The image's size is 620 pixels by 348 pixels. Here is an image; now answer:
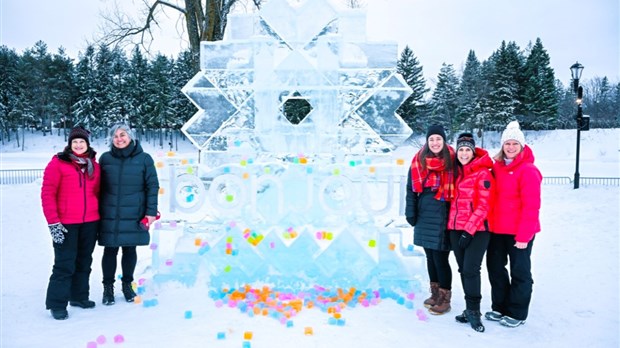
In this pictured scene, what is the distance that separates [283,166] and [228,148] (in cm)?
80

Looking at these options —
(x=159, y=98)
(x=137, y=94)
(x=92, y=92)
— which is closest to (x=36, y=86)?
(x=92, y=92)

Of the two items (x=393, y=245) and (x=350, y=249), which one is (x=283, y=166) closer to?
(x=350, y=249)

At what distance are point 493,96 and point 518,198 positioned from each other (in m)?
32.0

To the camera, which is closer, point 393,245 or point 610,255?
point 393,245

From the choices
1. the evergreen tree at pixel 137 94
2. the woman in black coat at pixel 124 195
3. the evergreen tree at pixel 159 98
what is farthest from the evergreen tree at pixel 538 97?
the woman in black coat at pixel 124 195

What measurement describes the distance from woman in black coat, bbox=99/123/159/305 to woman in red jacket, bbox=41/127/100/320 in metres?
0.10

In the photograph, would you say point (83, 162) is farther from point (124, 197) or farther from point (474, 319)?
point (474, 319)

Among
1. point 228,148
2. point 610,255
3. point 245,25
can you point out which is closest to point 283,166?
point 228,148

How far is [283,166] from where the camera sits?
453 cm

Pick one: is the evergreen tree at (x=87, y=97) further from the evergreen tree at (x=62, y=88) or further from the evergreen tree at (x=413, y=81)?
the evergreen tree at (x=413, y=81)

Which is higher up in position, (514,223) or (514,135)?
(514,135)

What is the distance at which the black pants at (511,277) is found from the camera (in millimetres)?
3490

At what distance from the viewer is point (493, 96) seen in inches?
1270

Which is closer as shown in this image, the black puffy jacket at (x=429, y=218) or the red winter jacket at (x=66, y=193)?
the red winter jacket at (x=66, y=193)
